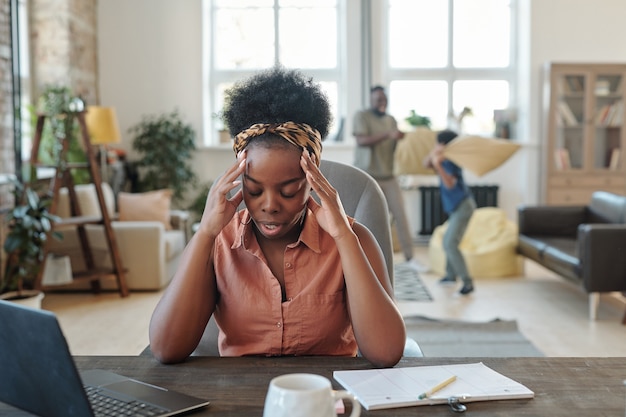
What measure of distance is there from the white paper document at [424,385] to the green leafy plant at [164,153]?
6198 mm

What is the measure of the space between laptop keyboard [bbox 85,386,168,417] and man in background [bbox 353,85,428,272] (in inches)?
197

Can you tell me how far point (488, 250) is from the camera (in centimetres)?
611

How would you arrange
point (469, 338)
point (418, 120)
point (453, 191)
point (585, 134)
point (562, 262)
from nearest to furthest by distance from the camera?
point (469, 338) < point (562, 262) < point (453, 191) < point (585, 134) < point (418, 120)

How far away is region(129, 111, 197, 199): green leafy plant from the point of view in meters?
7.29

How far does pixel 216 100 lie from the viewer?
7980 mm

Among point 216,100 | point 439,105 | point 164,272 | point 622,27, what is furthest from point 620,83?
point 164,272

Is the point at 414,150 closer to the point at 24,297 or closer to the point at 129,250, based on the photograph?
the point at 129,250

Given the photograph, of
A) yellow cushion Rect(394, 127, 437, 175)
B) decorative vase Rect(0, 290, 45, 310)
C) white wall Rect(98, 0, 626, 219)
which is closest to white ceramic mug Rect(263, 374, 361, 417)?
decorative vase Rect(0, 290, 45, 310)

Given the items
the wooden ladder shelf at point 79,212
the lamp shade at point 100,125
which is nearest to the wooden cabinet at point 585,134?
the lamp shade at point 100,125

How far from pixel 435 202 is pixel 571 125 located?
5.17 ft

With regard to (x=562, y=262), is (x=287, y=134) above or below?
above

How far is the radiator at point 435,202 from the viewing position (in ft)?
25.6

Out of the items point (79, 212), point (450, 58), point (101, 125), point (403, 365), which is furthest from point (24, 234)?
point (450, 58)

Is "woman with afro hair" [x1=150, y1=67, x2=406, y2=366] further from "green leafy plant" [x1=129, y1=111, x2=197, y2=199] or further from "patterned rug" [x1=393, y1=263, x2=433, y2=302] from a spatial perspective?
"green leafy plant" [x1=129, y1=111, x2=197, y2=199]
